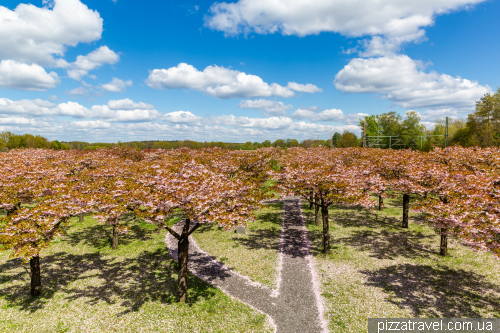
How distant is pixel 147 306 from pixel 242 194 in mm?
8276

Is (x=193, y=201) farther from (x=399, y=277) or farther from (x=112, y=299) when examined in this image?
Result: (x=399, y=277)

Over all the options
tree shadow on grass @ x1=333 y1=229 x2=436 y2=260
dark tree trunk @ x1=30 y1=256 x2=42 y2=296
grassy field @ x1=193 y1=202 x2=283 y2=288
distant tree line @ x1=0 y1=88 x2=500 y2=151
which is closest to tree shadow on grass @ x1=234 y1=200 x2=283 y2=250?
grassy field @ x1=193 y1=202 x2=283 y2=288

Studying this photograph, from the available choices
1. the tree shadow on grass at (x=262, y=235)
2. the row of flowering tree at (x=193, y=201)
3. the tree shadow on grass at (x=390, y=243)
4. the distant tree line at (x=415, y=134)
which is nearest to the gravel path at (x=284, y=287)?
the tree shadow on grass at (x=262, y=235)

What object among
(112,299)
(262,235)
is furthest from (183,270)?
(262,235)

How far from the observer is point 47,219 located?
11234 mm

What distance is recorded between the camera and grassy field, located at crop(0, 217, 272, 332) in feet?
37.0

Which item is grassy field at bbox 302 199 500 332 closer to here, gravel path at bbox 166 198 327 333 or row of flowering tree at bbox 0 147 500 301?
gravel path at bbox 166 198 327 333

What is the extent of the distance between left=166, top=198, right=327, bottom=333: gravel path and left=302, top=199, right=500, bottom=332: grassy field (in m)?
0.84

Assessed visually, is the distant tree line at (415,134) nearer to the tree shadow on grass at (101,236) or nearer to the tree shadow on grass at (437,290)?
the tree shadow on grass at (437,290)

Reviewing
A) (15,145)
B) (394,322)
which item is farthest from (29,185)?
(15,145)

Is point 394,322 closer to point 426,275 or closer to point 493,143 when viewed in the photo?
point 426,275

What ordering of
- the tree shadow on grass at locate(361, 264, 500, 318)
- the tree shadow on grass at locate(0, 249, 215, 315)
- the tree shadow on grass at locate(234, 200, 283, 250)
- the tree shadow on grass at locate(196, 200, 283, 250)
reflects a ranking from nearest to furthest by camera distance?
1. the tree shadow on grass at locate(361, 264, 500, 318)
2. the tree shadow on grass at locate(0, 249, 215, 315)
3. the tree shadow on grass at locate(234, 200, 283, 250)
4. the tree shadow on grass at locate(196, 200, 283, 250)

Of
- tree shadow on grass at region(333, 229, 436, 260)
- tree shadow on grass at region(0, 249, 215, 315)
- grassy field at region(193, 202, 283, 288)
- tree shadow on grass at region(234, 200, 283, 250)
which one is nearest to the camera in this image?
tree shadow on grass at region(0, 249, 215, 315)

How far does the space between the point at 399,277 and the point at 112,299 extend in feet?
59.9
